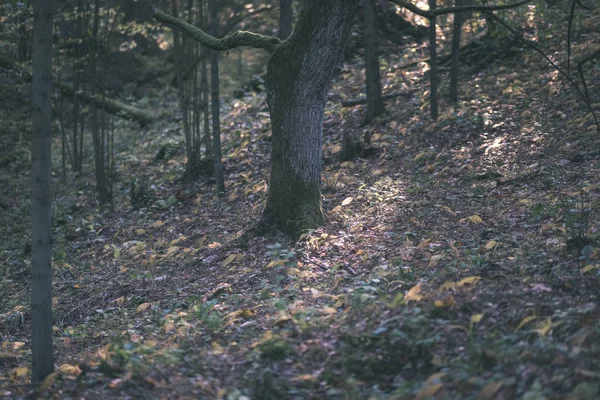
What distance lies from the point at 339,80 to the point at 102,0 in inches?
242

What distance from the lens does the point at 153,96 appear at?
66.2 ft

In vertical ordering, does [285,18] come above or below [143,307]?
above

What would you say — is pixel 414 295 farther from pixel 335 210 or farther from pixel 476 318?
pixel 335 210

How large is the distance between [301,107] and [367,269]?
2.51 m

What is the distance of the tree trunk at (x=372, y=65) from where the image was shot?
39.8 ft

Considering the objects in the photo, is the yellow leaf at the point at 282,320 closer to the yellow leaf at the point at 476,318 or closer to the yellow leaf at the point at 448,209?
the yellow leaf at the point at 476,318

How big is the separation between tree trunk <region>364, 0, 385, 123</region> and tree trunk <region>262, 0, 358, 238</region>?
4701mm

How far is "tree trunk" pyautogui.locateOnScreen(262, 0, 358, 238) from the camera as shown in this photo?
759cm

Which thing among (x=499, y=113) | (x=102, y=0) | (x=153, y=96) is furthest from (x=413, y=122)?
(x=153, y=96)

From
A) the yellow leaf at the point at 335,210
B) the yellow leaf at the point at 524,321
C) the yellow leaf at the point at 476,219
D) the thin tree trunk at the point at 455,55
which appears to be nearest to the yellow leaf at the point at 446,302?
the yellow leaf at the point at 524,321

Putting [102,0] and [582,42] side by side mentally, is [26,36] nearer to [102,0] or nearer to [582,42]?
[102,0]

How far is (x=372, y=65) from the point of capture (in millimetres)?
12438

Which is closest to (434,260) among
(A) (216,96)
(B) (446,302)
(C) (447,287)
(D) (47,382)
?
(C) (447,287)

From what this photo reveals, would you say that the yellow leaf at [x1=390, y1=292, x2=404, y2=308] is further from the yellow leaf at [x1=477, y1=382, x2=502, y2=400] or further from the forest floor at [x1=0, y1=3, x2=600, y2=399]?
the yellow leaf at [x1=477, y1=382, x2=502, y2=400]
